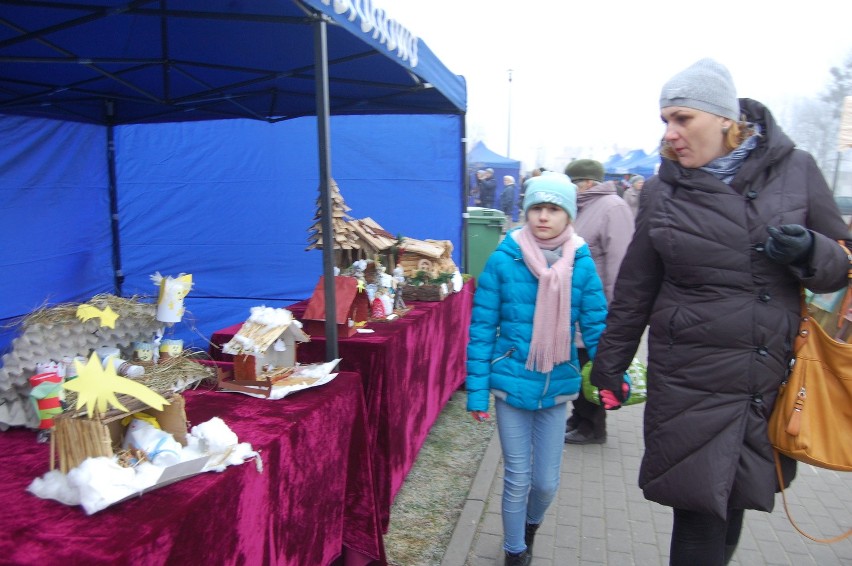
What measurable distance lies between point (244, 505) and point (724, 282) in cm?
157

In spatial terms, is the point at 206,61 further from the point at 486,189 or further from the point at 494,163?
the point at 494,163

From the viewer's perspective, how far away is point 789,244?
65.4 inches

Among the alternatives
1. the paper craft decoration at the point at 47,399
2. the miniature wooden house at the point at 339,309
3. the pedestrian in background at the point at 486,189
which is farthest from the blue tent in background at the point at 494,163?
the paper craft decoration at the point at 47,399

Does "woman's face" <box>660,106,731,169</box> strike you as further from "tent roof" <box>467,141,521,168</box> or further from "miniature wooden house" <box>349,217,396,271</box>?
"tent roof" <box>467,141,521,168</box>

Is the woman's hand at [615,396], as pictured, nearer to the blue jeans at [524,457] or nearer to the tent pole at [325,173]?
the blue jeans at [524,457]

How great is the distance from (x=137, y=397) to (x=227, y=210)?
16.9 ft

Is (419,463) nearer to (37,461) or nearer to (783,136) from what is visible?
(37,461)

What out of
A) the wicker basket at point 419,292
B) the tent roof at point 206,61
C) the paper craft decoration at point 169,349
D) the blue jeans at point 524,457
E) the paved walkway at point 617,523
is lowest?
the paved walkway at point 617,523

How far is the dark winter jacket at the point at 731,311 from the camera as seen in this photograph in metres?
1.79

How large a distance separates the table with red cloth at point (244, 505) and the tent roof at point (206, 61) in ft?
5.24

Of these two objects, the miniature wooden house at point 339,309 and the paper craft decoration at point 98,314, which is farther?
the miniature wooden house at point 339,309

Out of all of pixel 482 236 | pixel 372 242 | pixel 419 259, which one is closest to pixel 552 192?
pixel 372 242

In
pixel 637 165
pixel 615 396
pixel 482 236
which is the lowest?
pixel 615 396

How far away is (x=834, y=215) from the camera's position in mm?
1788
